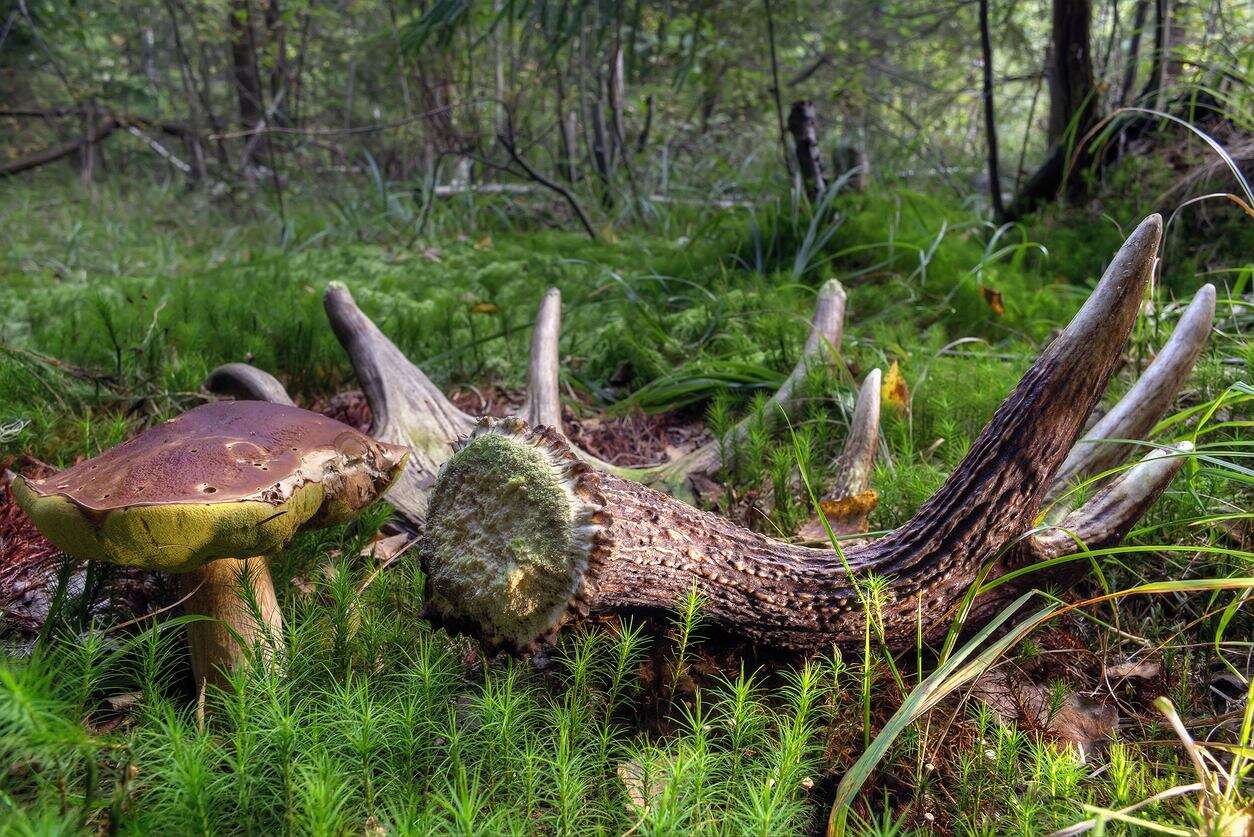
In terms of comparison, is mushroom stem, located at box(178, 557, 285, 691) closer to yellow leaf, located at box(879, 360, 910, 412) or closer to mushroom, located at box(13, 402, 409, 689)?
mushroom, located at box(13, 402, 409, 689)

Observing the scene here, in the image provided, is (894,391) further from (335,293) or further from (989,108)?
(989,108)

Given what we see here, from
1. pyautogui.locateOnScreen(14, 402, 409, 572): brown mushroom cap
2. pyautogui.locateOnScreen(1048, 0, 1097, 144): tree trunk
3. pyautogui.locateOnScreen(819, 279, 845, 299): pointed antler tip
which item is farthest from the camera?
pyautogui.locateOnScreen(1048, 0, 1097, 144): tree trunk

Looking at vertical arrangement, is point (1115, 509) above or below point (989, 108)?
below

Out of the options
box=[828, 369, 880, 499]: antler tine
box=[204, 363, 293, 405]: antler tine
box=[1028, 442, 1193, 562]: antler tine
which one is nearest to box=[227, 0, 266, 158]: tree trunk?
box=[204, 363, 293, 405]: antler tine

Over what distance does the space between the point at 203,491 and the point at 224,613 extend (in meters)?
0.43

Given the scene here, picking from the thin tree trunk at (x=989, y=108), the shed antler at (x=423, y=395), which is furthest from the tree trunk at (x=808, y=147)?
the shed antler at (x=423, y=395)

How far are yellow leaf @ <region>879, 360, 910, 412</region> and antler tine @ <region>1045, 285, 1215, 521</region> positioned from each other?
31.7 inches

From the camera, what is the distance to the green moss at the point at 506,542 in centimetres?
138

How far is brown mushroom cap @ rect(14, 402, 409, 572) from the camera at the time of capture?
4.39 feet

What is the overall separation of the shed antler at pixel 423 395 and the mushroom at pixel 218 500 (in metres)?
0.73

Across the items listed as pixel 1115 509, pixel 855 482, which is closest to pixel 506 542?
pixel 855 482

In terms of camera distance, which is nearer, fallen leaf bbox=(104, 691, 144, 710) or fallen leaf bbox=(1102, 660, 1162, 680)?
fallen leaf bbox=(104, 691, 144, 710)

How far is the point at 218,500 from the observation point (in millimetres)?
1352

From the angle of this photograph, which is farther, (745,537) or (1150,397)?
(1150,397)
